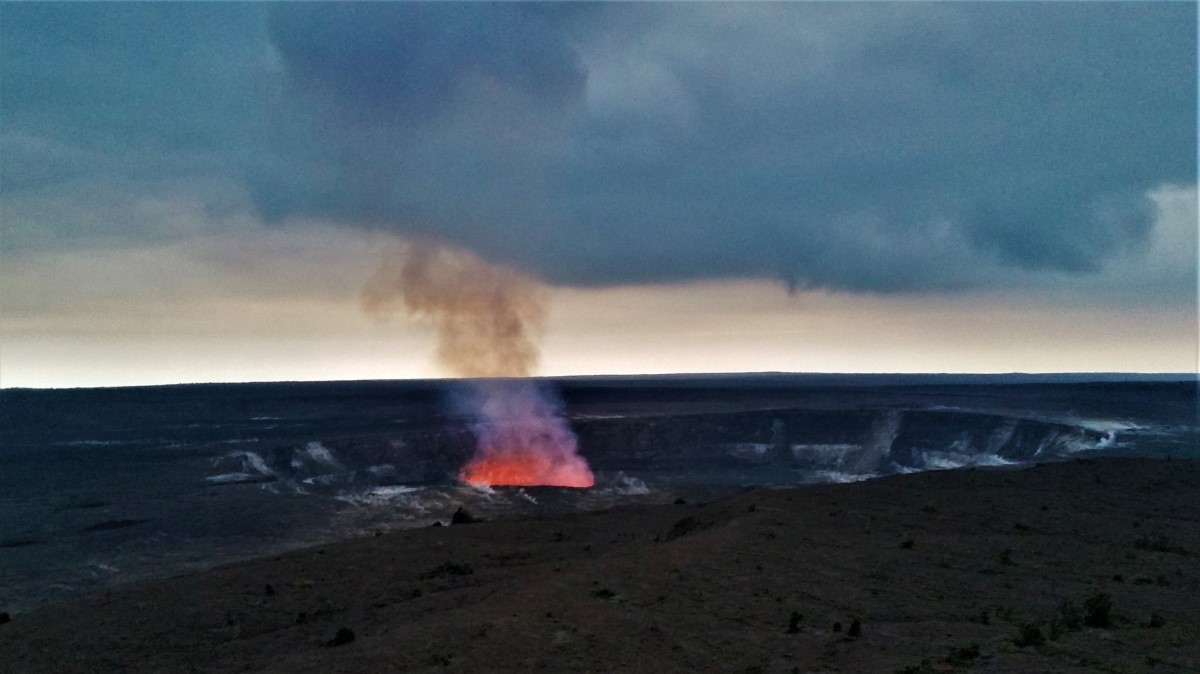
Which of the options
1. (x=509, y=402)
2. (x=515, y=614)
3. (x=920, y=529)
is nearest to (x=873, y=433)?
(x=509, y=402)

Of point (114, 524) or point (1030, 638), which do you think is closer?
point (1030, 638)

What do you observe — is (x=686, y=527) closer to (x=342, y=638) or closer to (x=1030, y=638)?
(x=342, y=638)

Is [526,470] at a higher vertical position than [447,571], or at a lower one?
lower

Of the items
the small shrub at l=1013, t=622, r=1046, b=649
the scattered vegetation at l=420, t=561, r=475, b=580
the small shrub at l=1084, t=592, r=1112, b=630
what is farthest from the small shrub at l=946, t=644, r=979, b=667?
the scattered vegetation at l=420, t=561, r=475, b=580

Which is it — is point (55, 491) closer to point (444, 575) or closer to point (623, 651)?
point (444, 575)

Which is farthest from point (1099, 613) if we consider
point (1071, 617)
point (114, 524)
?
point (114, 524)

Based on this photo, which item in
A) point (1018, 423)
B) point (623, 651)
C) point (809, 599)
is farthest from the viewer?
point (1018, 423)

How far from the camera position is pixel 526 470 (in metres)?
64.2

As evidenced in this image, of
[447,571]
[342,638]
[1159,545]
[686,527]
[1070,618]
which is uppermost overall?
[1070,618]

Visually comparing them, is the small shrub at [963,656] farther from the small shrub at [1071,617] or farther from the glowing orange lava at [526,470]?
the glowing orange lava at [526,470]

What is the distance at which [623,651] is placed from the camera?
13602mm

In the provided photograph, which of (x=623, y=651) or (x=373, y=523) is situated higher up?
(x=623, y=651)

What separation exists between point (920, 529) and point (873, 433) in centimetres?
6543

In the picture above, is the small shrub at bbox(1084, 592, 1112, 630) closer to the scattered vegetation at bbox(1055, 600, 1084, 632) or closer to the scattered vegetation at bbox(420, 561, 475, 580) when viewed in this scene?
the scattered vegetation at bbox(1055, 600, 1084, 632)
